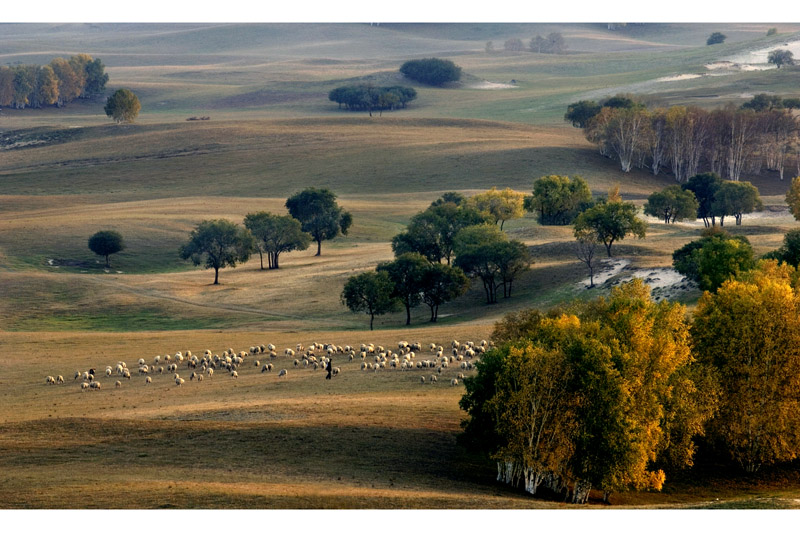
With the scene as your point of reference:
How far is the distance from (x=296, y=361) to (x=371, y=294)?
22.6m

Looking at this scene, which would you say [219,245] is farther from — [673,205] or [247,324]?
[673,205]

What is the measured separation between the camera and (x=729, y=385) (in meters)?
53.9

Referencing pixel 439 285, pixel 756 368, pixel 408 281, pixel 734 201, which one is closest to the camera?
pixel 756 368

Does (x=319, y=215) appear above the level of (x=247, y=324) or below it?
above

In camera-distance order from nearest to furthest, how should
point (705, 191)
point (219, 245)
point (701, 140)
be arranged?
point (219, 245)
point (705, 191)
point (701, 140)

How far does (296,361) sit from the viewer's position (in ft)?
233

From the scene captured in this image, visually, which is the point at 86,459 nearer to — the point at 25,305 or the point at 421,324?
the point at 421,324

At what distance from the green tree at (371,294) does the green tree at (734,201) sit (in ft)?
204

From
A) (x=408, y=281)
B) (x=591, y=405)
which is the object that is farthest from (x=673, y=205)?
(x=591, y=405)

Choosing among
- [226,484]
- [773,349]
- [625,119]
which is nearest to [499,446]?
[226,484]

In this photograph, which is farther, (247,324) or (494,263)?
(494,263)

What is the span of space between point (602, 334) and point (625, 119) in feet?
457

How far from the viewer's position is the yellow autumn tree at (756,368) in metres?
51.3

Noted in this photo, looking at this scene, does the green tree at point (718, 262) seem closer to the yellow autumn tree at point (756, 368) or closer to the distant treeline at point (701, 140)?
the yellow autumn tree at point (756, 368)
